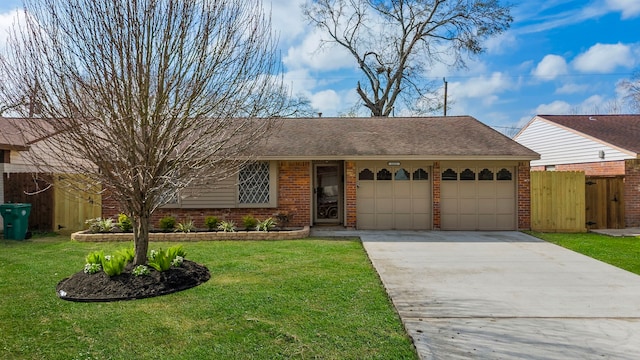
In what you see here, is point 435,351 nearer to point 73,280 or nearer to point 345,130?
point 73,280

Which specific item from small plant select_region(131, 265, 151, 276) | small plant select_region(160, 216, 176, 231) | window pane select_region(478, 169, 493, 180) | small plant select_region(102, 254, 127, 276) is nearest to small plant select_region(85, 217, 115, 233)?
small plant select_region(160, 216, 176, 231)

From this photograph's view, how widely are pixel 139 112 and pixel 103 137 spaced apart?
708 millimetres

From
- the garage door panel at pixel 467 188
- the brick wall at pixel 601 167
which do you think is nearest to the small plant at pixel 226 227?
the garage door panel at pixel 467 188

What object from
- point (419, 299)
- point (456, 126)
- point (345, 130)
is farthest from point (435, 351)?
point (456, 126)

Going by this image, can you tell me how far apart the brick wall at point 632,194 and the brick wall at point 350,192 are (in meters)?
8.64

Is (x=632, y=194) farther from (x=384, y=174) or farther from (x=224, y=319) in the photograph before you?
(x=224, y=319)

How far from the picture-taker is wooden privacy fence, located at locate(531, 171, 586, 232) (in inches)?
462

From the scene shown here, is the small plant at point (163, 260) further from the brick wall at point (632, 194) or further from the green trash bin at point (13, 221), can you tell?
the brick wall at point (632, 194)

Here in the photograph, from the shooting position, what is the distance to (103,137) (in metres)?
5.56

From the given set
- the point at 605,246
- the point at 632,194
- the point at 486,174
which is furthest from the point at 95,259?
the point at 632,194

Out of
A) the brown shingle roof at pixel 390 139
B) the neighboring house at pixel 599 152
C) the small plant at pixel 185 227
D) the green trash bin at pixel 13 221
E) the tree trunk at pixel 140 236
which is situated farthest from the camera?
the neighboring house at pixel 599 152

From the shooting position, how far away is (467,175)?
11812 mm

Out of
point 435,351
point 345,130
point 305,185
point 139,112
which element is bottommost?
point 435,351

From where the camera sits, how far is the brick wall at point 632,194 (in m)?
12.6
